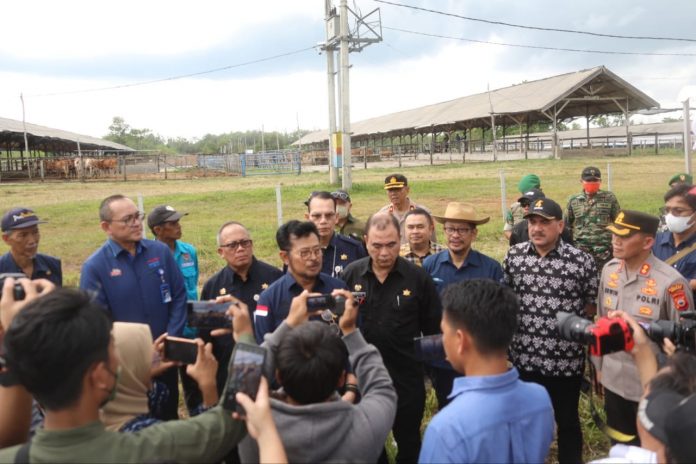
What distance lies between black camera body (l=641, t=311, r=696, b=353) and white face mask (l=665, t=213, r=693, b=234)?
174 centimetres

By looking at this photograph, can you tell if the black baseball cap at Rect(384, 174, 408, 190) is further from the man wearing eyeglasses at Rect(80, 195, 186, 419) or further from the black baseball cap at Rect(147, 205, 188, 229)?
the man wearing eyeglasses at Rect(80, 195, 186, 419)

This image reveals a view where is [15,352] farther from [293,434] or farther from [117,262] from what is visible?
[117,262]

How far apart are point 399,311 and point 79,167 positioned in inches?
1278

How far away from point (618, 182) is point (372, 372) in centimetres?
1967

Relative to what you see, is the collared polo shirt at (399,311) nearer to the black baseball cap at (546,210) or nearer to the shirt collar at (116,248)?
the black baseball cap at (546,210)

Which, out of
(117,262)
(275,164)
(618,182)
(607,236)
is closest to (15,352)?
(117,262)

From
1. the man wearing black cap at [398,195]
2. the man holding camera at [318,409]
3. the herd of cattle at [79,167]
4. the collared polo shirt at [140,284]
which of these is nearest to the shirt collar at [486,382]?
the man holding camera at [318,409]

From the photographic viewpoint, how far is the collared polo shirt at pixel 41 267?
404 cm

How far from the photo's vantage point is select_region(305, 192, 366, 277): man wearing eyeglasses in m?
4.34

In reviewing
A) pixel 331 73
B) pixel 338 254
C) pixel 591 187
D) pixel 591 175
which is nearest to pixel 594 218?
pixel 591 187

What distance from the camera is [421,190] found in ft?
61.4

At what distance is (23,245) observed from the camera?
4.01m

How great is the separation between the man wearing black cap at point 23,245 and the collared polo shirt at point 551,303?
11.6ft

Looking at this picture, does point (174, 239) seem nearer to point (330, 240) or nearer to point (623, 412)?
point (330, 240)
